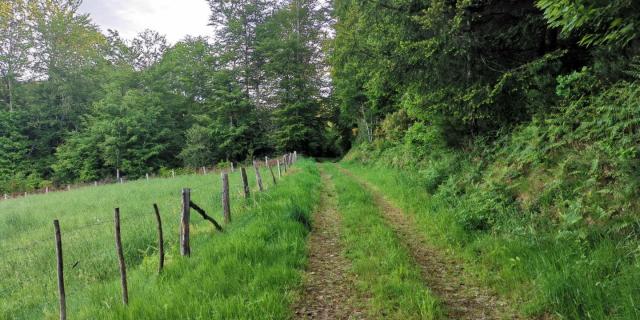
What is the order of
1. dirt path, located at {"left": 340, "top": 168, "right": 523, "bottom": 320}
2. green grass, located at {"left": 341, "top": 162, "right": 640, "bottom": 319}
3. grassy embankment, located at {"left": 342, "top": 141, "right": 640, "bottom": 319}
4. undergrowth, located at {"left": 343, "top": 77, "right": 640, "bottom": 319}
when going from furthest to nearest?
dirt path, located at {"left": 340, "top": 168, "right": 523, "bottom": 320}, undergrowth, located at {"left": 343, "top": 77, "right": 640, "bottom": 319}, grassy embankment, located at {"left": 342, "top": 141, "right": 640, "bottom": 319}, green grass, located at {"left": 341, "top": 162, "right": 640, "bottom": 319}

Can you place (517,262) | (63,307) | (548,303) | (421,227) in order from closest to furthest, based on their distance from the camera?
1. (548,303)
2. (63,307)
3. (517,262)
4. (421,227)

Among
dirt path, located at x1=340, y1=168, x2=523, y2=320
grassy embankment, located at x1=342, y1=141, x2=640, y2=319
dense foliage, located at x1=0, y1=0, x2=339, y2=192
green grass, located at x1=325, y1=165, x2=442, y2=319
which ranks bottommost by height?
dirt path, located at x1=340, y1=168, x2=523, y2=320

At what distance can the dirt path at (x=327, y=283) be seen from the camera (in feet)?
13.2

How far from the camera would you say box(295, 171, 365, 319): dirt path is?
159 inches

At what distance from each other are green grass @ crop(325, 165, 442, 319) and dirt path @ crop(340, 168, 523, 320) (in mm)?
215

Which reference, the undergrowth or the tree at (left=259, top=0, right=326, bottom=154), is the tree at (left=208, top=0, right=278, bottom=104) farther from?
the undergrowth

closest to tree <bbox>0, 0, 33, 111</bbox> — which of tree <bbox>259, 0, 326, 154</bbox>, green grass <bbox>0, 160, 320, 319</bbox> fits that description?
tree <bbox>259, 0, 326, 154</bbox>

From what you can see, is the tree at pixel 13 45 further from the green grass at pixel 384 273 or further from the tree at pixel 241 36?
the green grass at pixel 384 273

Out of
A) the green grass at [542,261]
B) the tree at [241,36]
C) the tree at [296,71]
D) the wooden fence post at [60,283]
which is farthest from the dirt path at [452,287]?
the tree at [241,36]

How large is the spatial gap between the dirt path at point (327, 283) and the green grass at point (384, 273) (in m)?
0.19

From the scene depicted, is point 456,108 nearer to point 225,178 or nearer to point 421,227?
point 421,227

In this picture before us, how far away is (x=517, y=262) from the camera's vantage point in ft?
14.9

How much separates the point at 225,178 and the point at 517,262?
19.8ft

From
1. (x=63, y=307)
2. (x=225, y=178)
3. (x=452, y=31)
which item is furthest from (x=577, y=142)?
(x=63, y=307)
